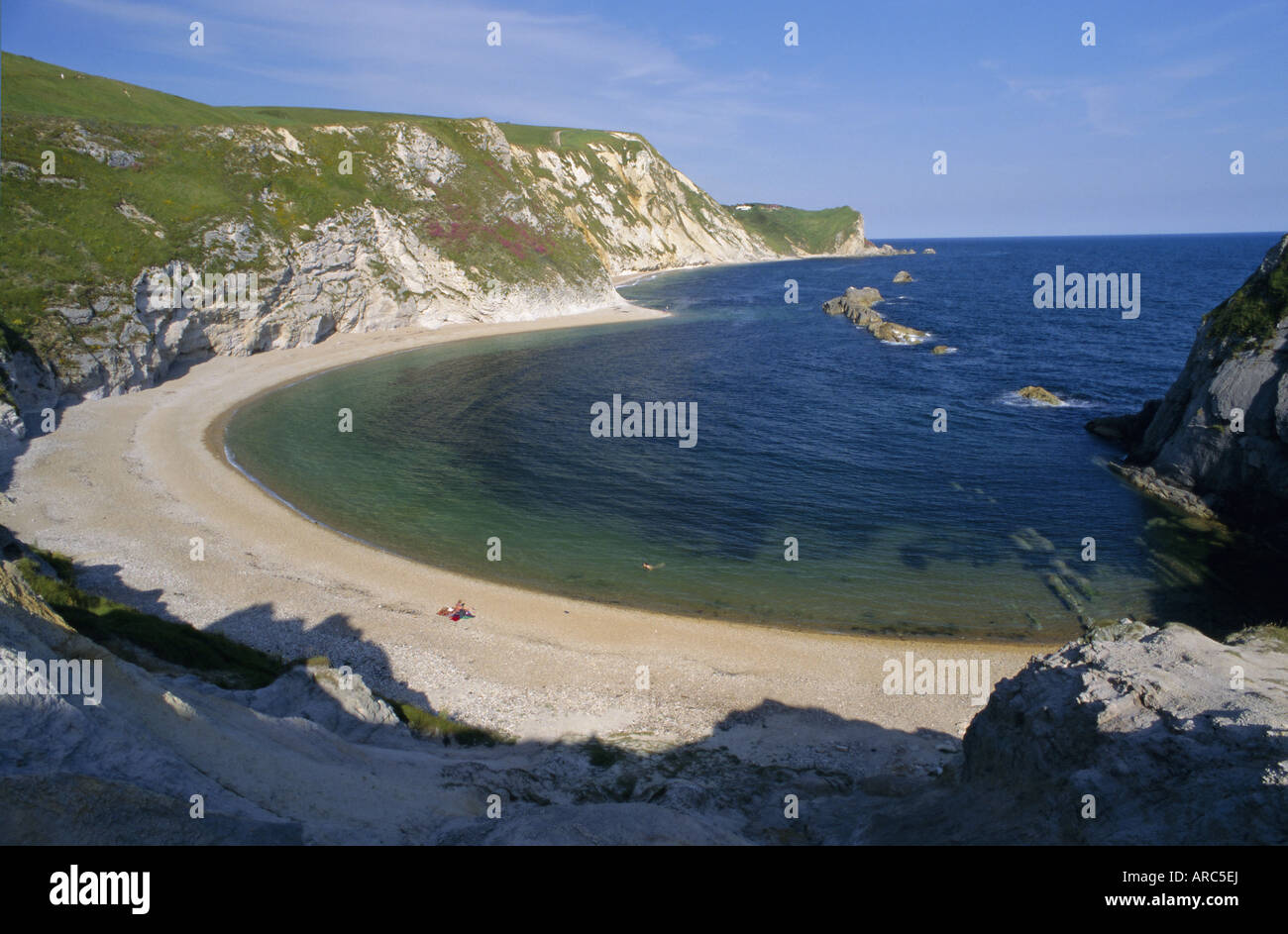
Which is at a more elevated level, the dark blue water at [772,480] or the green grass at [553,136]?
the green grass at [553,136]

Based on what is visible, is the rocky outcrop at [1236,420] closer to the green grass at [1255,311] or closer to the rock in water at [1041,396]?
the green grass at [1255,311]

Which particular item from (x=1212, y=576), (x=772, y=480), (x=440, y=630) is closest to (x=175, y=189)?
(x=772, y=480)

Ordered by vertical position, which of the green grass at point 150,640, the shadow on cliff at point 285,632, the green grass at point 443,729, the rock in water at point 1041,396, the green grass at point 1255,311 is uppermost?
the green grass at point 1255,311

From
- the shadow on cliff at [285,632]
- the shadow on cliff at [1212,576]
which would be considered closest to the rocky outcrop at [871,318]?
the shadow on cliff at [1212,576]

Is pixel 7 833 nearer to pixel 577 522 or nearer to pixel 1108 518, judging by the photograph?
pixel 577 522

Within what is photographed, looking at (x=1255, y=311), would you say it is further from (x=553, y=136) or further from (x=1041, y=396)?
(x=553, y=136)
